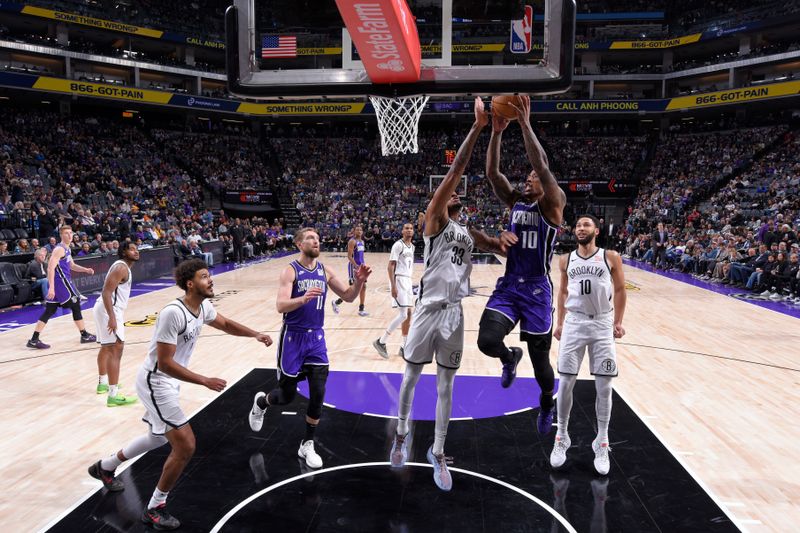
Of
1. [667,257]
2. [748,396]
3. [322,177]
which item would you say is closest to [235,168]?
[322,177]

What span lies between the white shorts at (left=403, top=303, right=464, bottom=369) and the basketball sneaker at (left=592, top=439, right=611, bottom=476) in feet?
4.41

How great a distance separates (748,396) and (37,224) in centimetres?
1836

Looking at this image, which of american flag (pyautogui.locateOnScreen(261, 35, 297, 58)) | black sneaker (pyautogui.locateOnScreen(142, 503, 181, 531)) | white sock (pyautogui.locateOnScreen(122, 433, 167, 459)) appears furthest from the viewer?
american flag (pyautogui.locateOnScreen(261, 35, 297, 58))

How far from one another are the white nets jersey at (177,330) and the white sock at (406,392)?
1482 mm

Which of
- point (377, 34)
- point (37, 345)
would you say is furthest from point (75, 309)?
point (377, 34)

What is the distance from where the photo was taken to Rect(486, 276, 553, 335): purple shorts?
453 cm

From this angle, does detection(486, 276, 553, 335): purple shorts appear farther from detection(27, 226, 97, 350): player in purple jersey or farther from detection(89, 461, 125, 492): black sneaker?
detection(27, 226, 97, 350): player in purple jersey

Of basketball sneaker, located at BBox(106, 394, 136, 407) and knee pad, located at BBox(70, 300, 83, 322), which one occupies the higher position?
knee pad, located at BBox(70, 300, 83, 322)

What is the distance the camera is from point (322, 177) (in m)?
35.3

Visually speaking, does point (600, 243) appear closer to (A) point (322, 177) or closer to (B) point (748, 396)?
(A) point (322, 177)

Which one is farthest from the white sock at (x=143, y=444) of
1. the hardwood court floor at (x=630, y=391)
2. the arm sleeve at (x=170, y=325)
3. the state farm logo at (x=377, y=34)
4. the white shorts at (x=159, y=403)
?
the state farm logo at (x=377, y=34)

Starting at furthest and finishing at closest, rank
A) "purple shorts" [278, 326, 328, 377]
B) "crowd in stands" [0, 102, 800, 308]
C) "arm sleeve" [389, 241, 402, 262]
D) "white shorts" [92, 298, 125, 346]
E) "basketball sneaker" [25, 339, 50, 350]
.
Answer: "crowd in stands" [0, 102, 800, 308]
"basketball sneaker" [25, 339, 50, 350]
"arm sleeve" [389, 241, 402, 262]
"white shorts" [92, 298, 125, 346]
"purple shorts" [278, 326, 328, 377]

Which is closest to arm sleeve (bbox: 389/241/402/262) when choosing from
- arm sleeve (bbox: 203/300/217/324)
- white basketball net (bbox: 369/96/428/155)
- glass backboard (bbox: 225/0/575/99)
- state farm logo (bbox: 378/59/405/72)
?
white basketball net (bbox: 369/96/428/155)

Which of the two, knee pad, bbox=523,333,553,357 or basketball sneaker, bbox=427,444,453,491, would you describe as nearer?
basketball sneaker, bbox=427,444,453,491
